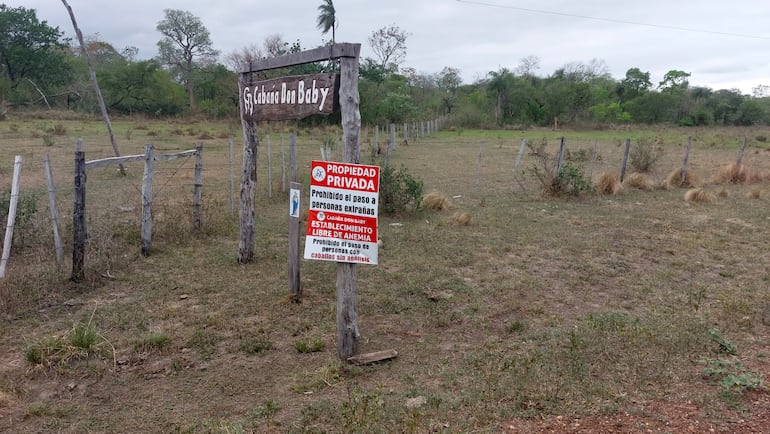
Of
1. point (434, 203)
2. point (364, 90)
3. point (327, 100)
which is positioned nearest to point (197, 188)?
point (327, 100)

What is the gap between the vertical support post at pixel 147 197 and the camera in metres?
6.70

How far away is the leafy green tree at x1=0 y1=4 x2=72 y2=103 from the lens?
3894 centimetres

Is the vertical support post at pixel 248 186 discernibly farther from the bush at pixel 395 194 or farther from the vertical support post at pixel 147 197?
the bush at pixel 395 194

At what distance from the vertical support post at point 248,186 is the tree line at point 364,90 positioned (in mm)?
25638

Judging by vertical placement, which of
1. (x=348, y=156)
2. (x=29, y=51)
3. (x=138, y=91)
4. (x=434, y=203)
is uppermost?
(x=29, y=51)

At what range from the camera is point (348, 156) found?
13.3 ft

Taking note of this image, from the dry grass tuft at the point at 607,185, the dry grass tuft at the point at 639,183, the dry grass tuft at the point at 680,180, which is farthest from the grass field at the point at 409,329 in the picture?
the dry grass tuft at the point at 680,180

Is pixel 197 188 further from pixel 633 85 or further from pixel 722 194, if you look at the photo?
pixel 633 85

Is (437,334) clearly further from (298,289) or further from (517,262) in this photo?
(517,262)

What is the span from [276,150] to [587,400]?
60.2 ft

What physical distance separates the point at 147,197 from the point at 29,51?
4233 centimetres

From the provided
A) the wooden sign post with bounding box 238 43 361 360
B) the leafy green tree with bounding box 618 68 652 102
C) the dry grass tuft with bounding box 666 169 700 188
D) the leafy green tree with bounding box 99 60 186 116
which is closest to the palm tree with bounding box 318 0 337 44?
the wooden sign post with bounding box 238 43 361 360

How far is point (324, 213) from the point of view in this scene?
160 inches

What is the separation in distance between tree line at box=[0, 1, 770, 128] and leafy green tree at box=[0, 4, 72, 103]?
0.24ft
